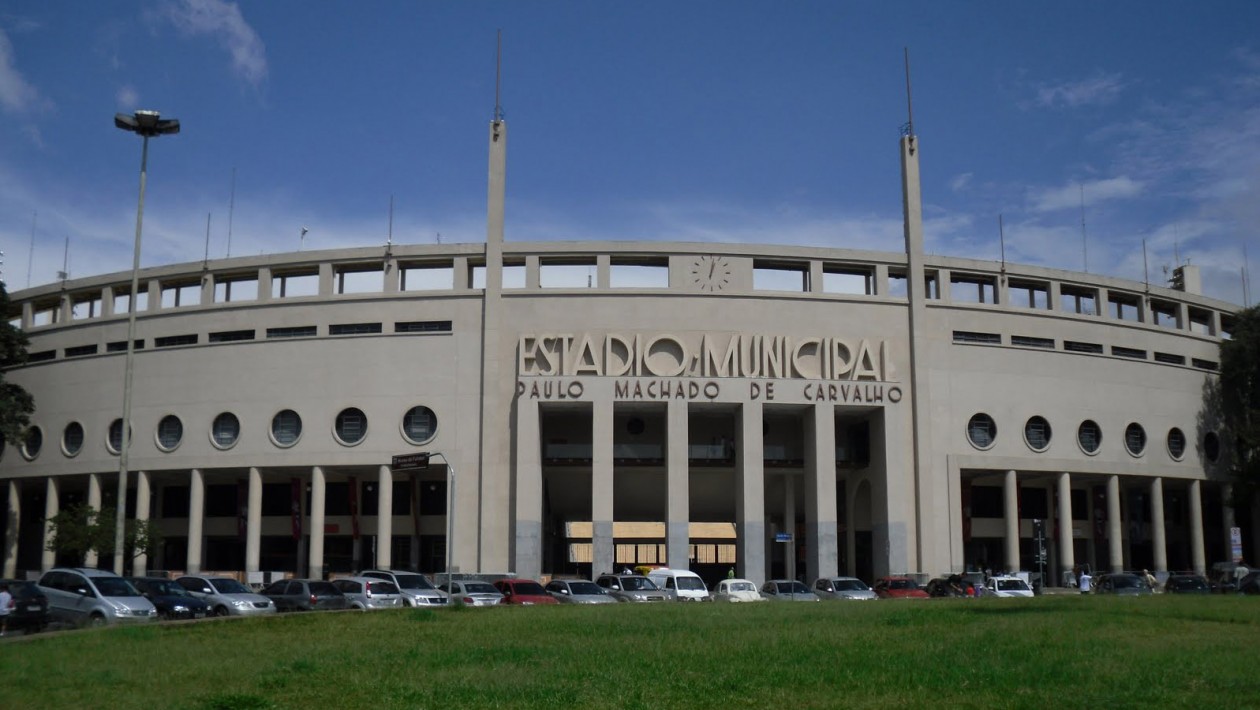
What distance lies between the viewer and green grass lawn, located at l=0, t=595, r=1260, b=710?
50.2 ft

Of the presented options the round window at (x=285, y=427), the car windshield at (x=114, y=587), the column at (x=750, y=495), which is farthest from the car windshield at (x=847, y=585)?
the round window at (x=285, y=427)

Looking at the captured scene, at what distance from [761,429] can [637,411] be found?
23.8ft

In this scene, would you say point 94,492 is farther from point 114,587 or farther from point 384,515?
point 114,587

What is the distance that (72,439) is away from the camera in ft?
220

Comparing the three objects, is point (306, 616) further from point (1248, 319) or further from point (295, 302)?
point (1248, 319)

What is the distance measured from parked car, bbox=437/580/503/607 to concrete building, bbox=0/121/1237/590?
44.6 feet

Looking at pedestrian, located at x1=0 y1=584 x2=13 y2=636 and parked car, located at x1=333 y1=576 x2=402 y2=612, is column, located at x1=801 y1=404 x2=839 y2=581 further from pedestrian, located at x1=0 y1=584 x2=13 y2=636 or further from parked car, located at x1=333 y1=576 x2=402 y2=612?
pedestrian, located at x1=0 y1=584 x2=13 y2=636

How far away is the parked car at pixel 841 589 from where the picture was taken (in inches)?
1742

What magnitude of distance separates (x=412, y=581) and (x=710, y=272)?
25.6 metres

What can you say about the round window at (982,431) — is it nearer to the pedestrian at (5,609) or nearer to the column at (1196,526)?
the column at (1196,526)

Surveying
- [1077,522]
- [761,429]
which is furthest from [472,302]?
[1077,522]

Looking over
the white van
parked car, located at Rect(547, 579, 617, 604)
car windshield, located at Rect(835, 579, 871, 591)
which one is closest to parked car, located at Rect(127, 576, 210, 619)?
parked car, located at Rect(547, 579, 617, 604)

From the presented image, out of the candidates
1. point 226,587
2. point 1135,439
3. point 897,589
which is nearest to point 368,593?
point 226,587

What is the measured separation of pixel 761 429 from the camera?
193ft
